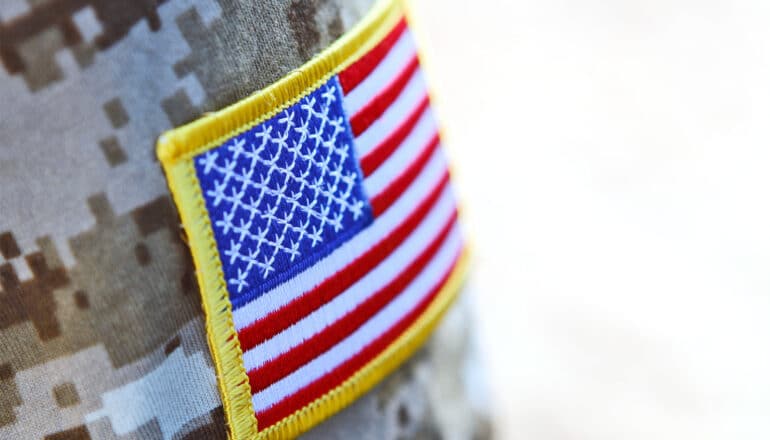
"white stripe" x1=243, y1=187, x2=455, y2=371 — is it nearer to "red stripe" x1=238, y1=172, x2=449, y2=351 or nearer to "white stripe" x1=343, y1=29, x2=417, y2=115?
"red stripe" x1=238, y1=172, x2=449, y2=351

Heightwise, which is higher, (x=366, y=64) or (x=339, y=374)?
(x=366, y=64)

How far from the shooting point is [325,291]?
21.3 inches

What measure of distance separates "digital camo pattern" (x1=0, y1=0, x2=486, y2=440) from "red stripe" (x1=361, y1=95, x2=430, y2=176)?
0.07 meters

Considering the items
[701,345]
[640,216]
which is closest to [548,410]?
[701,345]

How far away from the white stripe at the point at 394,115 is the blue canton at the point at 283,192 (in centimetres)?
1

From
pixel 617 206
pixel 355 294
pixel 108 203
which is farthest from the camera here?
pixel 617 206

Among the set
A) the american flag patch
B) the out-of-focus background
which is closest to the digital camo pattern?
the american flag patch

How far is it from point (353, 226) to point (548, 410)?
76cm

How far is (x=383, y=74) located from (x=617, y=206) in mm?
993

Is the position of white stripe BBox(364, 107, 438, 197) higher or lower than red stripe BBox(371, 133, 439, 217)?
higher

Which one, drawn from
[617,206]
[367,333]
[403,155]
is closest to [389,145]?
[403,155]

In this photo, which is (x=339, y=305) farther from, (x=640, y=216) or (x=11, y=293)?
(x=640, y=216)

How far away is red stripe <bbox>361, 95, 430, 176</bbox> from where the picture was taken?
547 millimetres

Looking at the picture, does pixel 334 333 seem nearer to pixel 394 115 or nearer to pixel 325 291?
pixel 325 291
